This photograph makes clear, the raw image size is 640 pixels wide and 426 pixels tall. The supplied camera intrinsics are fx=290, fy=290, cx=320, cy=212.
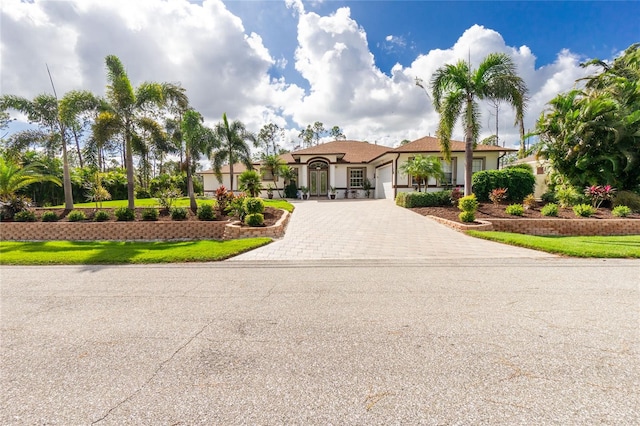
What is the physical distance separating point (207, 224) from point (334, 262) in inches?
237

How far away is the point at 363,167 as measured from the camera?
2597cm

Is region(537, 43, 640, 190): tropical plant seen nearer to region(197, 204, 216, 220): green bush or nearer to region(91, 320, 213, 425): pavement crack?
region(197, 204, 216, 220): green bush

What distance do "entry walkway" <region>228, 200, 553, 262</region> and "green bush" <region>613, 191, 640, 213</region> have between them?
7782mm

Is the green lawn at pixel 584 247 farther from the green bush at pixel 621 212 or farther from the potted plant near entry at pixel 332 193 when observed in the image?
the potted plant near entry at pixel 332 193

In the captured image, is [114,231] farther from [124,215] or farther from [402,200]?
[402,200]

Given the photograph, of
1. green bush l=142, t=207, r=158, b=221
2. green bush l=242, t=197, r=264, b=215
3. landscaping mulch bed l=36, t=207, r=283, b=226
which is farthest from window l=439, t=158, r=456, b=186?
green bush l=142, t=207, r=158, b=221

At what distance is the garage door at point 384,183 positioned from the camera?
21567 millimetres

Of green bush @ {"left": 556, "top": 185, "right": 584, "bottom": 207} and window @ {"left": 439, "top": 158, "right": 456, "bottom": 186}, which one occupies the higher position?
window @ {"left": 439, "top": 158, "right": 456, "bottom": 186}

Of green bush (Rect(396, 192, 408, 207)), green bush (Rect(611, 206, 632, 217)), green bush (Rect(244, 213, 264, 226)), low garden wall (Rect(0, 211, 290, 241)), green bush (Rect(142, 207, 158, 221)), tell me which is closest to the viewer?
green bush (Rect(244, 213, 264, 226))

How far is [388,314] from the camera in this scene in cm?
339

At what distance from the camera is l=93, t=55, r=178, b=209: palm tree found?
472 inches

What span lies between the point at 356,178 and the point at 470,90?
1408cm

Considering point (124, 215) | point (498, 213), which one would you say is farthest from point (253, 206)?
point (498, 213)

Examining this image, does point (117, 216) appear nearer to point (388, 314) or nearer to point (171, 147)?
point (171, 147)
